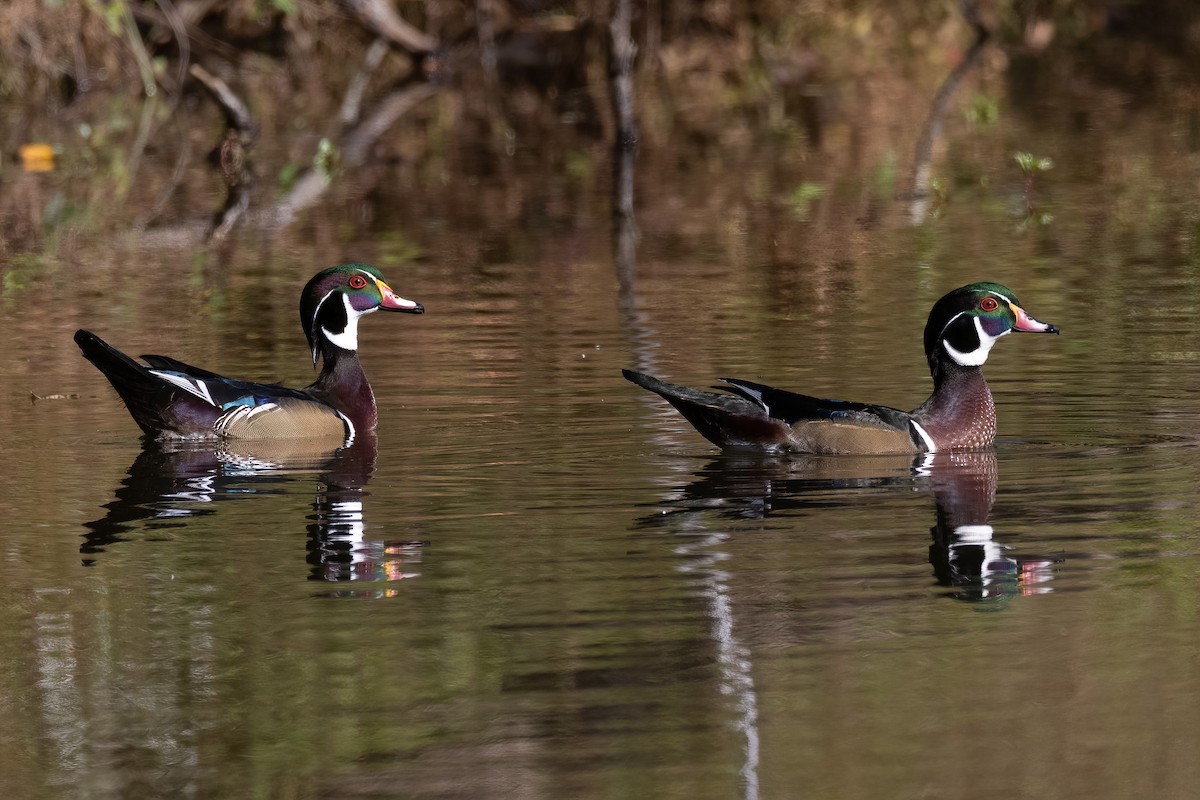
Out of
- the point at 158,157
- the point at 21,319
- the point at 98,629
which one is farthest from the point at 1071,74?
the point at 98,629

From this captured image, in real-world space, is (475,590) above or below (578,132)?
below

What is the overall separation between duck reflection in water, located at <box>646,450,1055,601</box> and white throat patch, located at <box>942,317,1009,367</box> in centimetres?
46

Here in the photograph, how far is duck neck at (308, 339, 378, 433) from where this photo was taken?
11.4 metres

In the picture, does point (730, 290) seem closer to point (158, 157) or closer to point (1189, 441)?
point (1189, 441)

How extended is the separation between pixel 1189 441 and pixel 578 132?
16.7 metres

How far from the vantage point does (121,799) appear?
6035 mm

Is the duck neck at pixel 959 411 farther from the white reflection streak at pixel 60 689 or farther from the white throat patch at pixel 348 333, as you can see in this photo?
the white reflection streak at pixel 60 689

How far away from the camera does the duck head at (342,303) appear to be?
11.9 m

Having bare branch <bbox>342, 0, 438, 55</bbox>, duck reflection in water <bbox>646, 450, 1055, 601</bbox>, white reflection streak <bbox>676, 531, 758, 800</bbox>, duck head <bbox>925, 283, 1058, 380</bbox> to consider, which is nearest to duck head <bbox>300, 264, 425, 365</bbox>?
duck reflection in water <bbox>646, 450, 1055, 601</bbox>

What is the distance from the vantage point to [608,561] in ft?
27.7

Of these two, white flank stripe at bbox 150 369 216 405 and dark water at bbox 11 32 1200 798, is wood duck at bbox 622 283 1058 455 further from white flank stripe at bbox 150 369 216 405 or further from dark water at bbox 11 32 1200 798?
white flank stripe at bbox 150 369 216 405

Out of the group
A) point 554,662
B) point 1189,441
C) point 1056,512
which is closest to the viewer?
point 554,662

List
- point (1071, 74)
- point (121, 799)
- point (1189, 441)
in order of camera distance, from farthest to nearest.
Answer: point (1071, 74), point (1189, 441), point (121, 799)

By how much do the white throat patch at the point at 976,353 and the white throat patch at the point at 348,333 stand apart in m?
3.12
